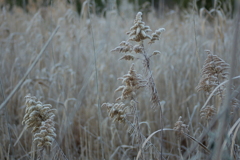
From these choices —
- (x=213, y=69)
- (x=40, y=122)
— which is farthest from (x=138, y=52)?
(x=40, y=122)

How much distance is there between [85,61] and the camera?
285 centimetres

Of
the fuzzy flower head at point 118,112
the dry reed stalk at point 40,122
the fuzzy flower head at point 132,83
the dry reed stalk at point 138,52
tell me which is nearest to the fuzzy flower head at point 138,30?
the dry reed stalk at point 138,52

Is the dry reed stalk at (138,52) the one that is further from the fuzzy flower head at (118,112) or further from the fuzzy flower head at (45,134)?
the fuzzy flower head at (45,134)

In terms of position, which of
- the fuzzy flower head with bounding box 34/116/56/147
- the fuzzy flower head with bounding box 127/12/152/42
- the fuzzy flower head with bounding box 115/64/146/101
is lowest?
the fuzzy flower head with bounding box 34/116/56/147

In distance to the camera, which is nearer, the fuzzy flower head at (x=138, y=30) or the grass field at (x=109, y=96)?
the fuzzy flower head at (x=138, y=30)

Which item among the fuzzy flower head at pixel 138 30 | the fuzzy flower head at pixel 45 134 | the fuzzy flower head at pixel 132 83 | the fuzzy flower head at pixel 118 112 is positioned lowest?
A: the fuzzy flower head at pixel 45 134

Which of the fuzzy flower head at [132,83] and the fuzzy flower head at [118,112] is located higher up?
the fuzzy flower head at [132,83]

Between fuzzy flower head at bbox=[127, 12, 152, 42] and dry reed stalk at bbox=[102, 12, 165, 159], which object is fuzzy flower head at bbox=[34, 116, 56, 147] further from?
fuzzy flower head at bbox=[127, 12, 152, 42]

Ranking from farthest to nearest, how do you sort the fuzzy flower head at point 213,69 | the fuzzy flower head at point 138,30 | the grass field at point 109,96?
the grass field at point 109,96, the fuzzy flower head at point 213,69, the fuzzy flower head at point 138,30

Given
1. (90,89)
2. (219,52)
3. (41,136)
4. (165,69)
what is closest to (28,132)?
(90,89)

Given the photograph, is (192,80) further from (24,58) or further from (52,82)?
(24,58)

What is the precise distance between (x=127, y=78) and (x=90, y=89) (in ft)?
4.82

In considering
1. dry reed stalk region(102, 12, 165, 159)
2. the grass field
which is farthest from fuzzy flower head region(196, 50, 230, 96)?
dry reed stalk region(102, 12, 165, 159)

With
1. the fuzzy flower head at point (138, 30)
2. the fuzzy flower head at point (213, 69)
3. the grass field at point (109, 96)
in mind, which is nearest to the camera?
the fuzzy flower head at point (138, 30)
